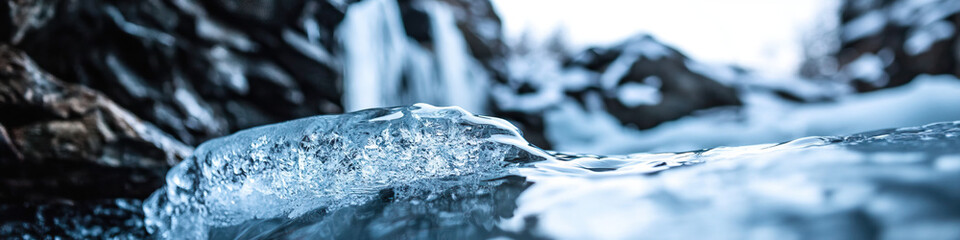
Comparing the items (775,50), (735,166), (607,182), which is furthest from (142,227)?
(775,50)

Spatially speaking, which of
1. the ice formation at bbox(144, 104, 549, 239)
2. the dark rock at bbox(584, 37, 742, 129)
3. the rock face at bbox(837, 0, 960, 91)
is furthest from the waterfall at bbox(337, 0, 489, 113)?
the rock face at bbox(837, 0, 960, 91)

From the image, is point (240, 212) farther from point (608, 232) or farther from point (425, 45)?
point (425, 45)

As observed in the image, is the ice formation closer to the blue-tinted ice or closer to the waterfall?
the blue-tinted ice

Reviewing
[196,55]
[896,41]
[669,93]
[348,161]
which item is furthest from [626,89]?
[348,161]

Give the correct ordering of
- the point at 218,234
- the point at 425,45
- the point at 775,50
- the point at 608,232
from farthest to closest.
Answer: the point at 775,50 < the point at 425,45 < the point at 218,234 < the point at 608,232

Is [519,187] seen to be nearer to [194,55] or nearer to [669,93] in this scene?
[194,55]

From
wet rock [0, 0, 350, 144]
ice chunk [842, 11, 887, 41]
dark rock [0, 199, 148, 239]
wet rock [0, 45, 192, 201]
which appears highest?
ice chunk [842, 11, 887, 41]

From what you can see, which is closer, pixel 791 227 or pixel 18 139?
pixel 791 227
